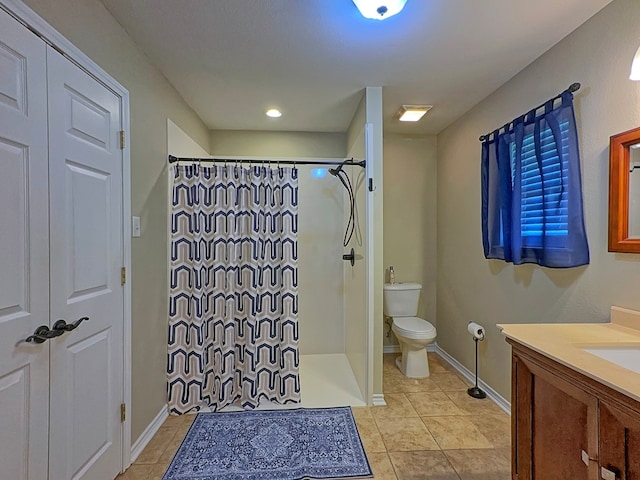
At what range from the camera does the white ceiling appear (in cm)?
152

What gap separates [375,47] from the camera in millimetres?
1832

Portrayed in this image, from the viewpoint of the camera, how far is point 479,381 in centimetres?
259

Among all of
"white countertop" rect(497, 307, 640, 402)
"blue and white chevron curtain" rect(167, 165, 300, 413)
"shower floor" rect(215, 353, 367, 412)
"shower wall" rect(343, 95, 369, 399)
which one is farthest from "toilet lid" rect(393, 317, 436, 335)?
"white countertop" rect(497, 307, 640, 402)

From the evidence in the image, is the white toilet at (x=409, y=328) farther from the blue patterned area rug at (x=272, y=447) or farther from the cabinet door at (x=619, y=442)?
the cabinet door at (x=619, y=442)

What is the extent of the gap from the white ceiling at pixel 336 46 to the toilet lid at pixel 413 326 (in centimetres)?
192

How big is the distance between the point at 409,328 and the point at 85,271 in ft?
7.74

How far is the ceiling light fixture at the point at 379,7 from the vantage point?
135cm

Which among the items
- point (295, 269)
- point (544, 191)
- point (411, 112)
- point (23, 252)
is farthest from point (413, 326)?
point (23, 252)

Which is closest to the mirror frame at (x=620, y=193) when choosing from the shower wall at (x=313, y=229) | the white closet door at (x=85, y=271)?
the shower wall at (x=313, y=229)

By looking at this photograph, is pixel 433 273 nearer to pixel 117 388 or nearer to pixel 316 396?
pixel 316 396

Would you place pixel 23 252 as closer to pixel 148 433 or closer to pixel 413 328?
pixel 148 433

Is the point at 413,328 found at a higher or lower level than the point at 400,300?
lower

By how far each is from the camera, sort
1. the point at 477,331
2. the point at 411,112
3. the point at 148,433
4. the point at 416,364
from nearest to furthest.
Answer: the point at 148,433 < the point at 477,331 < the point at 411,112 < the point at 416,364

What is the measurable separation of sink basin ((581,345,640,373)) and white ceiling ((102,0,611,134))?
156 cm
